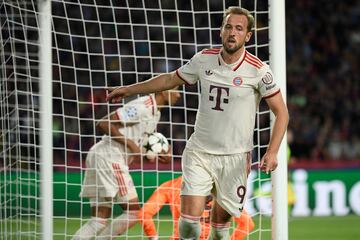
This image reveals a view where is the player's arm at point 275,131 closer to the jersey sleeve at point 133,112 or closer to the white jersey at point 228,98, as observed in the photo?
the white jersey at point 228,98

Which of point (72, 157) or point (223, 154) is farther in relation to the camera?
point (72, 157)

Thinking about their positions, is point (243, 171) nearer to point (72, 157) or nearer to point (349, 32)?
point (72, 157)

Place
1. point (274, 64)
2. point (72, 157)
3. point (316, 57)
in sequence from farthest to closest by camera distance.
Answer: point (316, 57), point (72, 157), point (274, 64)

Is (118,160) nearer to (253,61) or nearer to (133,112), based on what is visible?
(133,112)

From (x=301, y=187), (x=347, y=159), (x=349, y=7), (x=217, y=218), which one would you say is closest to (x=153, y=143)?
(x=217, y=218)

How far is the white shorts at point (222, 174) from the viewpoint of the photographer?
22.0 feet

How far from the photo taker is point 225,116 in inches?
263

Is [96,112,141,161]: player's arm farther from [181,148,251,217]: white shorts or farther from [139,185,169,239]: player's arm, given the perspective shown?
[181,148,251,217]: white shorts

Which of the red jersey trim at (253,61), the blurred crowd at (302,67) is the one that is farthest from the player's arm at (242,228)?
the blurred crowd at (302,67)

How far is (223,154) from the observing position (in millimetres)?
6730

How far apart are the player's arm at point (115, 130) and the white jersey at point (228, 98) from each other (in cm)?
181

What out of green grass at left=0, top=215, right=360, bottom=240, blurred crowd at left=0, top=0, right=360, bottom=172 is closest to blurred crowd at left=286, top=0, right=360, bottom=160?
blurred crowd at left=0, top=0, right=360, bottom=172

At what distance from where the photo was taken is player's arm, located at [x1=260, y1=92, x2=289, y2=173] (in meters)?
6.38

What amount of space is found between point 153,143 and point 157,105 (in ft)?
1.12
